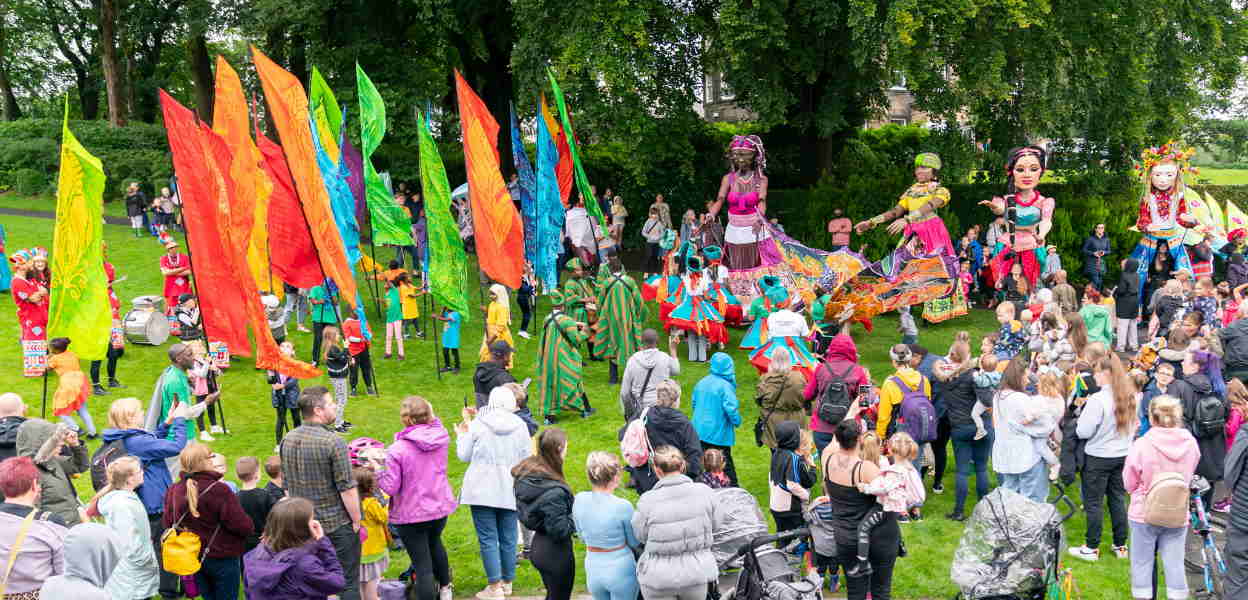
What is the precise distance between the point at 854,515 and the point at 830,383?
1.93 metres

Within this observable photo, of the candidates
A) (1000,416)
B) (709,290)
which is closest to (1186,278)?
(709,290)

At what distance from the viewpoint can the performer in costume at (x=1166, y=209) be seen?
17469 mm

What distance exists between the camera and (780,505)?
810 cm

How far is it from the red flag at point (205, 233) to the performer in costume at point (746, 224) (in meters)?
8.22

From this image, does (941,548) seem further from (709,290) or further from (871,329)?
(871,329)

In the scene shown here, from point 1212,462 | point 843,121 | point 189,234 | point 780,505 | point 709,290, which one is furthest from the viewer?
point 843,121

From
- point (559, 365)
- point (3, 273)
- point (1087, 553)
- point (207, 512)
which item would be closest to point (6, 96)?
point (3, 273)

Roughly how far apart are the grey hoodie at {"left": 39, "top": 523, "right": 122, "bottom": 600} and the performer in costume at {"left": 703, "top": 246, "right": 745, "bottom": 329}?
11.0 metres

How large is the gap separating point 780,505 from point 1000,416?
2.11 m

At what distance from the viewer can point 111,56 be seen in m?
32.4

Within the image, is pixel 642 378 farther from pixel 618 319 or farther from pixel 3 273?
pixel 3 273

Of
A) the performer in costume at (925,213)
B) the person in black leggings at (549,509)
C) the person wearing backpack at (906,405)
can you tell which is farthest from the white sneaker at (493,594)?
the performer in costume at (925,213)

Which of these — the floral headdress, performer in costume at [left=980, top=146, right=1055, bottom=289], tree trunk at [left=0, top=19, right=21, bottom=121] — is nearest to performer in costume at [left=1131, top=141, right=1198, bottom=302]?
the floral headdress

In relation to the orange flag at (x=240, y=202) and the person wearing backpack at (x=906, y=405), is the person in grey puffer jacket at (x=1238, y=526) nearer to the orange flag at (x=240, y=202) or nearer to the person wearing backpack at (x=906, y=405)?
the person wearing backpack at (x=906, y=405)
